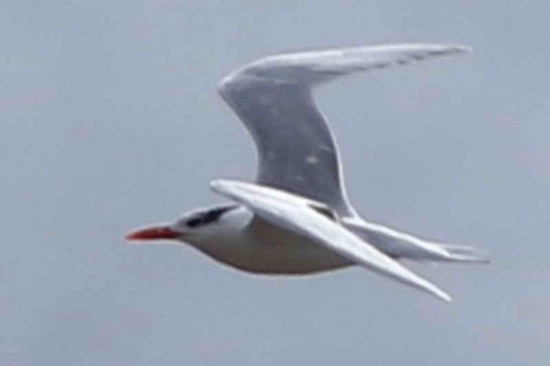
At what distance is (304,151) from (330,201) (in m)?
0.56

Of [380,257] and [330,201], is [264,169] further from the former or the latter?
[380,257]

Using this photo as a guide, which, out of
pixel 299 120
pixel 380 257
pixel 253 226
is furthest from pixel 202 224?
pixel 380 257

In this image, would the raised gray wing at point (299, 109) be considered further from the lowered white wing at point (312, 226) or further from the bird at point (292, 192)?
the lowered white wing at point (312, 226)

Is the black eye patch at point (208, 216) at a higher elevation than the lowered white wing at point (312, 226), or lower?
lower

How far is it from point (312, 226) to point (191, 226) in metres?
2.83

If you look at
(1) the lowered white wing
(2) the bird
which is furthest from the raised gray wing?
(1) the lowered white wing

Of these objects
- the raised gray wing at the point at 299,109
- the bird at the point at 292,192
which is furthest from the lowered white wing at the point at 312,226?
the raised gray wing at the point at 299,109

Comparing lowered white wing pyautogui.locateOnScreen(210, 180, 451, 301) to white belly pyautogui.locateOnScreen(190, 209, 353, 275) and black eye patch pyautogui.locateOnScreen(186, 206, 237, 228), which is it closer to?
white belly pyautogui.locateOnScreen(190, 209, 353, 275)

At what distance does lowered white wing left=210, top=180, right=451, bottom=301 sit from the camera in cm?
1047

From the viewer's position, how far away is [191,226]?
14.3 m

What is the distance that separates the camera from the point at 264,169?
587 inches

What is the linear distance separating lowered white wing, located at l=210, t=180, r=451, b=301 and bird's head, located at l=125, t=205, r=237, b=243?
1000 mm

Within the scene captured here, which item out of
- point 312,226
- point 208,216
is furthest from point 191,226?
point 312,226

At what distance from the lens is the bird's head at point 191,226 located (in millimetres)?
14016
